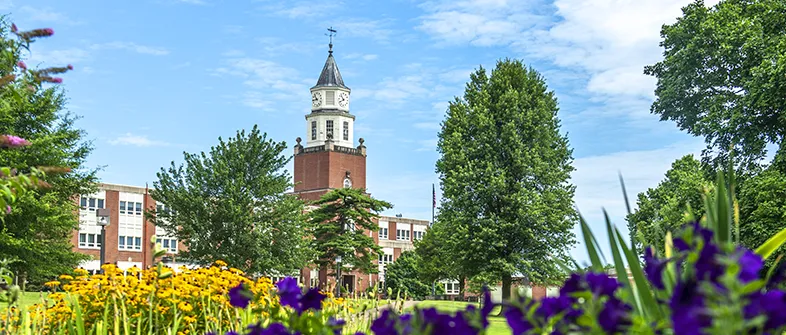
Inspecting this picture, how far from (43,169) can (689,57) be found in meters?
23.6

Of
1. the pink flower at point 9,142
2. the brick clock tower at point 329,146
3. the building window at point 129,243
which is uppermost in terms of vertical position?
the brick clock tower at point 329,146

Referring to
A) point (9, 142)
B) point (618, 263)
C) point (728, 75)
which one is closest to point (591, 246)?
point (618, 263)

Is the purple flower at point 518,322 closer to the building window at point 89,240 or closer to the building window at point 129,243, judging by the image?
the building window at point 89,240

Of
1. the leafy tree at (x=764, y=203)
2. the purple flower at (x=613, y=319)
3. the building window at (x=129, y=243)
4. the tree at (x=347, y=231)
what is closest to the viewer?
the purple flower at (x=613, y=319)

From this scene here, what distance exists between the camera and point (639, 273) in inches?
113

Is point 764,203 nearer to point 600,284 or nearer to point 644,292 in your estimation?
point 644,292

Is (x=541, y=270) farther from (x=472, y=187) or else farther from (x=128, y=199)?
(x=128, y=199)

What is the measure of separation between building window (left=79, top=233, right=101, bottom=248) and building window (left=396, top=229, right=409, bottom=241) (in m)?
35.6

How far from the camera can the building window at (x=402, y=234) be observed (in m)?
87.1

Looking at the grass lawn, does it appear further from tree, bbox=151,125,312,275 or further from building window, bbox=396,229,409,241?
building window, bbox=396,229,409,241

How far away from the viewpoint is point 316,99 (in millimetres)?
86688

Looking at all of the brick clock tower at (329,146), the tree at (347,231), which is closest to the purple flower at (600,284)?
the tree at (347,231)

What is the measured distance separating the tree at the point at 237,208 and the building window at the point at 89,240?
25.0 meters

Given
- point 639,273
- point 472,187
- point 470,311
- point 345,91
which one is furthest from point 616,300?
point 345,91
